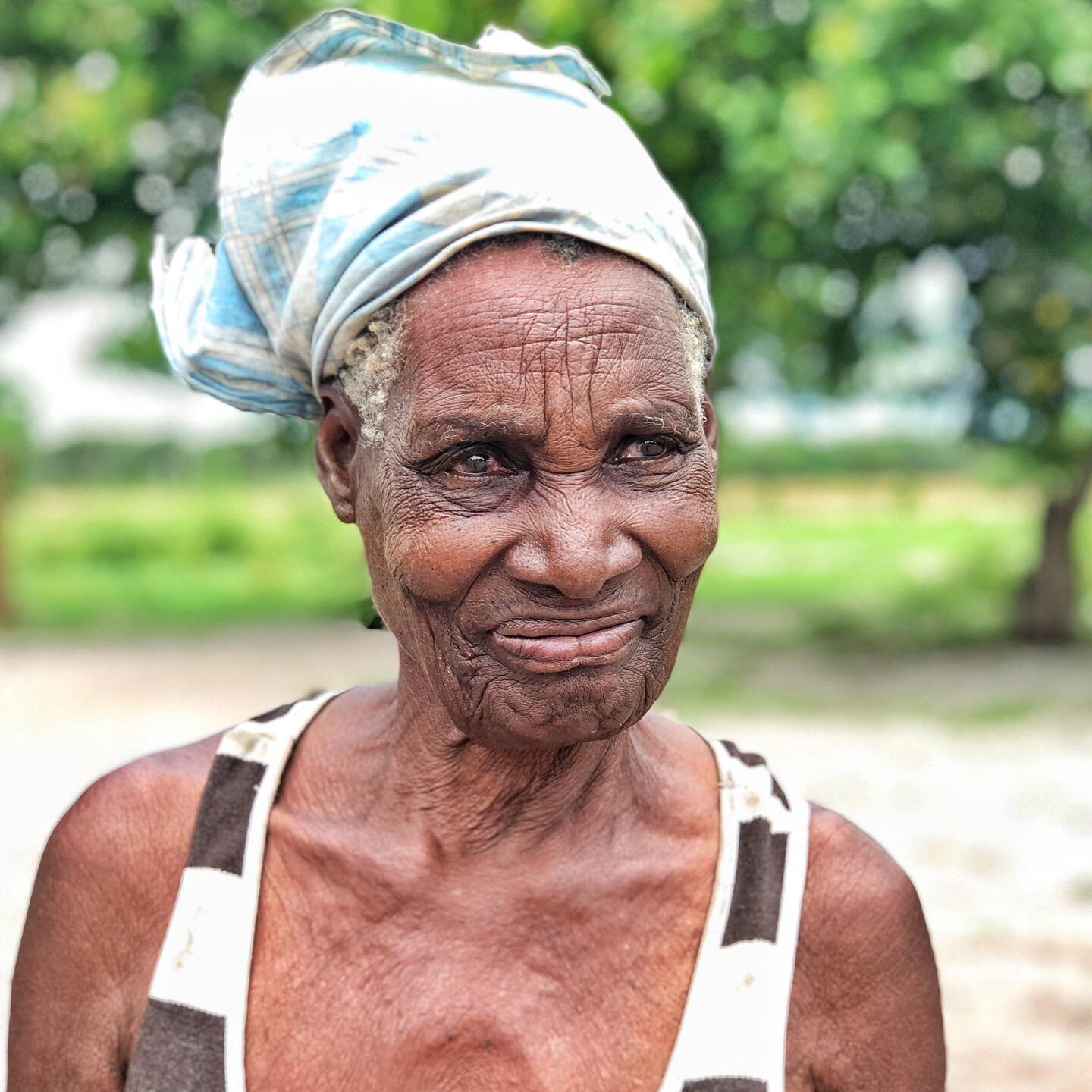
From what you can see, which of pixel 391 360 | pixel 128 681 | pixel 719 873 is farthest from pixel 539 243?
pixel 128 681

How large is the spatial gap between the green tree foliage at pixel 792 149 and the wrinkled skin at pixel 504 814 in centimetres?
618

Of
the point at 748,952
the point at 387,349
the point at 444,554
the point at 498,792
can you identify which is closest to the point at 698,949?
the point at 748,952

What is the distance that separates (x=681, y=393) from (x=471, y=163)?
0.36 meters

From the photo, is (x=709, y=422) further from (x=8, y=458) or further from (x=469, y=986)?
(x=8, y=458)

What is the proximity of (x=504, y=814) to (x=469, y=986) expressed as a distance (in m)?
0.22

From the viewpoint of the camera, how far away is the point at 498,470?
1.63 m

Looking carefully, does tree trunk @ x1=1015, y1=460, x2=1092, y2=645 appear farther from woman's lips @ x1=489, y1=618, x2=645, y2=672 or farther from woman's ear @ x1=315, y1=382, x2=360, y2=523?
woman's lips @ x1=489, y1=618, x2=645, y2=672

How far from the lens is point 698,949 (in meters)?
1.79

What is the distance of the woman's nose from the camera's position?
5.08 feet

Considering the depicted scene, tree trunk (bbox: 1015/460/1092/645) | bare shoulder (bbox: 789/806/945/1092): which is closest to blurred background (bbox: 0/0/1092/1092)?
tree trunk (bbox: 1015/460/1092/645)

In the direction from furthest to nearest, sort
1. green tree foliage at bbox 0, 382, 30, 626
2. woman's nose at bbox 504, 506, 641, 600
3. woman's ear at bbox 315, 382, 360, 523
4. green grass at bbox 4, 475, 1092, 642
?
green grass at bbox 4, 475, 1092, 642 < green tree foliage at bbox 0, 382, 30, 626 < woman's ear at bbox 315, 382, 360, 523 < woman's nose at bbox 504, 506, 641, 600

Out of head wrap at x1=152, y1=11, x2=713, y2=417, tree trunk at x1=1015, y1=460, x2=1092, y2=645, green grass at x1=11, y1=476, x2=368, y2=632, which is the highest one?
head wrap at x1=152, y1=11, x2=713, y2=417

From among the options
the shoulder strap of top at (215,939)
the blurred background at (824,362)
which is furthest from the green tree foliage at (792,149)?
the shoulder strap of top at (215,939)

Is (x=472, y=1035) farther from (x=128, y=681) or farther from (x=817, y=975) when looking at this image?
(x=128, y=681)
